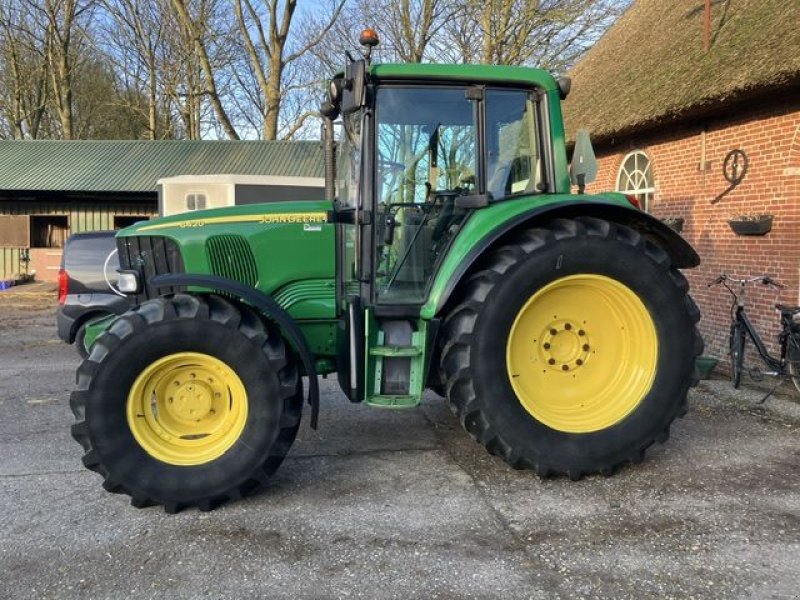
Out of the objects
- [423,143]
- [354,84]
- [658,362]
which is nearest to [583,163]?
[423,143]

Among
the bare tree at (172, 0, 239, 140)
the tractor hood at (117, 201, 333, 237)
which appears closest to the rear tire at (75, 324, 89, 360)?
the tractor hood at (117, 201, 333, 237)

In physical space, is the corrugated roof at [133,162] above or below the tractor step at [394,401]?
above

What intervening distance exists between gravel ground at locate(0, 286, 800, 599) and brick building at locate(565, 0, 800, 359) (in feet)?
10.3

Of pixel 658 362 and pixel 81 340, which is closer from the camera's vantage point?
pixel 658 362

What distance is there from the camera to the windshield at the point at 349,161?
153 inches

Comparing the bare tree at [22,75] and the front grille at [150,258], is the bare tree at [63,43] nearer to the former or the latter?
the bare tree at [22,75]

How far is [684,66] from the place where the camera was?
8.48 meters

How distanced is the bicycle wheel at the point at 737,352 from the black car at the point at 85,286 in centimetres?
643

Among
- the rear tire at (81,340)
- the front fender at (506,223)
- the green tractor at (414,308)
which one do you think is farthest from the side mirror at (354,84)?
the rear tire at (81,340)

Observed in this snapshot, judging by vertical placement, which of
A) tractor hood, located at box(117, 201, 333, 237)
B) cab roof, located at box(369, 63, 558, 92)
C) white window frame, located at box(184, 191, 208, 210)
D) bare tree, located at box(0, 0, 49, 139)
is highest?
bare tree, located at box(0, 0, 49, 139)

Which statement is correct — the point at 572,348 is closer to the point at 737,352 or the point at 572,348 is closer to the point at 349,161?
the point at 349,161

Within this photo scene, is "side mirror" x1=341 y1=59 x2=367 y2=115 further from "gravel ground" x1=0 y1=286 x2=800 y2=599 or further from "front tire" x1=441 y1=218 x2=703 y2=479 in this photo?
"gravel ground" x1=0 y1=286 x2=800 y2=599

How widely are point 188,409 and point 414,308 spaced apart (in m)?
→ 1.39

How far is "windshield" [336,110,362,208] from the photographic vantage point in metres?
3.88
